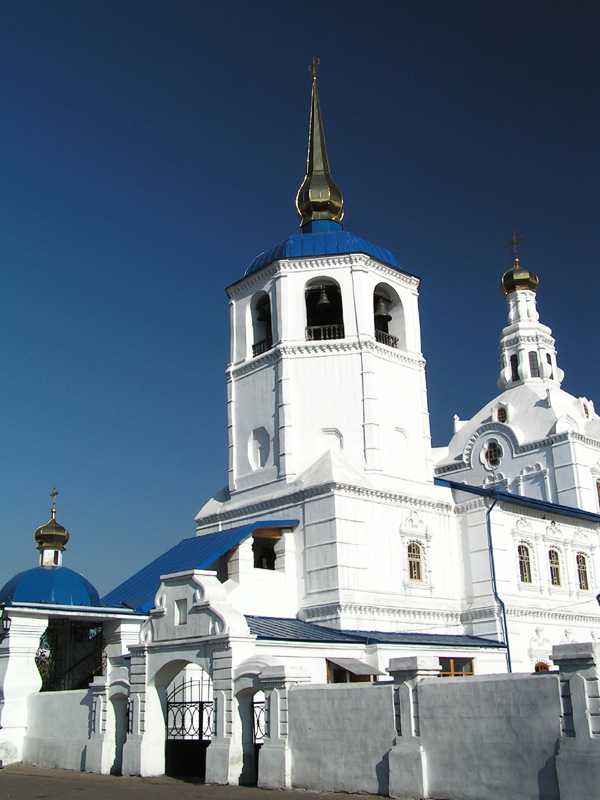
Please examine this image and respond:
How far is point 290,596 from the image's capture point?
20.0 m

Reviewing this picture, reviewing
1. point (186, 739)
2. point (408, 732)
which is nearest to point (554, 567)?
point (186, 739)

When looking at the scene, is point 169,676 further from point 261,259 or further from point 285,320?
point 261,259

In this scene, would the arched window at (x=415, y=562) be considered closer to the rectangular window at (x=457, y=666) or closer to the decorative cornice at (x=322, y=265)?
the rectangular window at (x=457, y=666)

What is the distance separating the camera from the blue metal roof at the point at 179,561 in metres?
19.5

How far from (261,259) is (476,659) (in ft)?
39.0

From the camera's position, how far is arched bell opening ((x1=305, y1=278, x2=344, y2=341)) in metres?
22.6

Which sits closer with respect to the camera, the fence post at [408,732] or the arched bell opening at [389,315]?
the fence post at [408,732]

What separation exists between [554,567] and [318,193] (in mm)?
12984

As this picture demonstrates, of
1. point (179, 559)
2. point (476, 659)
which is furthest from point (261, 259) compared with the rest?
point (476, 659)

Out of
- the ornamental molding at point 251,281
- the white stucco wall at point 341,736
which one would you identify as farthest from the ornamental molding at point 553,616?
the ornamental molding at point 251,281

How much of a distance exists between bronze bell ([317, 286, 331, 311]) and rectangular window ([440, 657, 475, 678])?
9377 millimetres

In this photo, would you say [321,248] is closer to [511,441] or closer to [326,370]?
[326,370]

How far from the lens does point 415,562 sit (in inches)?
835

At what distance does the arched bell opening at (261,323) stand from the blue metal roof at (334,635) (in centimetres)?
761
